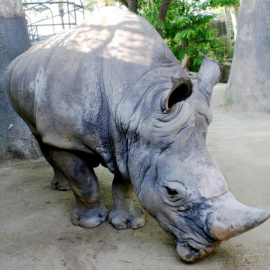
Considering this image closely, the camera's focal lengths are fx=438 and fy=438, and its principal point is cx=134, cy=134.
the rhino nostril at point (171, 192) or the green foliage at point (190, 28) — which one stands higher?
the rhino nostril at point (171, 192)

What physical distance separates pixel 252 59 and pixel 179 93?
6.48 metres

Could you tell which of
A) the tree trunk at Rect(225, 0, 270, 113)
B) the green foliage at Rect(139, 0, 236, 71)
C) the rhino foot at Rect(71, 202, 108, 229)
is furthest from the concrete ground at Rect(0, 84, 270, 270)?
the green foliage at Rect(139, 0, 236, 71)

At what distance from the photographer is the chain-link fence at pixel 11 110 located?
625 cm

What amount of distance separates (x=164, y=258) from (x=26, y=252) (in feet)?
3.76

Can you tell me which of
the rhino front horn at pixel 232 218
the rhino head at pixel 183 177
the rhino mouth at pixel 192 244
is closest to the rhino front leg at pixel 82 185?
the rhino head at pixel 183 177

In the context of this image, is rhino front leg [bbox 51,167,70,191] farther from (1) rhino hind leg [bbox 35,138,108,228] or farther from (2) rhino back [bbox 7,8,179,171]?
(2) rhino back [bbox 7,8,179,171]

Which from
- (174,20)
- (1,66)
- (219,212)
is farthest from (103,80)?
(174,20)

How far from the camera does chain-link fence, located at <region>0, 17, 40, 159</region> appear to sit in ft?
20.5

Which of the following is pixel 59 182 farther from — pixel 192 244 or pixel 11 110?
pixel 192 244

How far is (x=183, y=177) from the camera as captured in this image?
3016mm

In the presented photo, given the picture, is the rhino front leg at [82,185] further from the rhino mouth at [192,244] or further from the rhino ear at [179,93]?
the rhino ear at [179,93]

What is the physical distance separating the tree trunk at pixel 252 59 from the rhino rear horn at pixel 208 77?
5.34m

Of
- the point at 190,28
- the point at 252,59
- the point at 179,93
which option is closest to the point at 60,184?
the point at 179,93

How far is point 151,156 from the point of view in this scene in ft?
10.5
